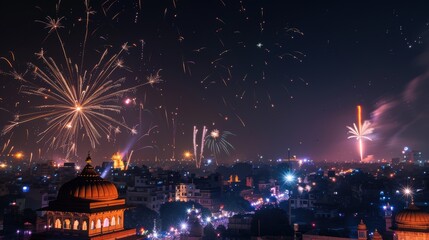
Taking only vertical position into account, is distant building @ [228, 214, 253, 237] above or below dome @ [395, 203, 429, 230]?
below

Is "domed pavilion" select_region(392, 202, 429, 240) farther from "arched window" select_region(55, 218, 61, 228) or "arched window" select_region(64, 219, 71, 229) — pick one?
"arched window" select_region(55, 218, 61, 228)

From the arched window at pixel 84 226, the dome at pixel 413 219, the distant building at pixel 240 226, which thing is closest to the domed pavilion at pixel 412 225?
the dome at pixel 413 219

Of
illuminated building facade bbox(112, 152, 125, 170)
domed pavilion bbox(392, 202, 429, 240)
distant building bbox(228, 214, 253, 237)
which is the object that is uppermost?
illuminated building facade bbox(112, 152, 125, 170)

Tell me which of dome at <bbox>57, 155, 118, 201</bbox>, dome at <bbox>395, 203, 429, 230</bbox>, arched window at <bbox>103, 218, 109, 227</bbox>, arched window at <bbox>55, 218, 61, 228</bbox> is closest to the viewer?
arched window at <bbox>55, 218, 61, 228</bbox>

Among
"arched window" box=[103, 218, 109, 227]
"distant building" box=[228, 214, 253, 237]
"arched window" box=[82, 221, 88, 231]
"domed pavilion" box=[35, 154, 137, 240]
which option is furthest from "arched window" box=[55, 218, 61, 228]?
"distant building" box=[228, 214, 253, 237]

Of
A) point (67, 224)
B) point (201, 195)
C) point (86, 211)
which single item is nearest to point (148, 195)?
point (201, 195)

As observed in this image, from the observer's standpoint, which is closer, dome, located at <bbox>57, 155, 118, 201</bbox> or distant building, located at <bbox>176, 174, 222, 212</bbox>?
dome, located at <bbox>57, 155, 118, 201</bbox>

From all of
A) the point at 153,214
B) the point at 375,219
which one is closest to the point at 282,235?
the point at 375,219

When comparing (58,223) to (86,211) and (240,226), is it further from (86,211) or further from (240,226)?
(240,226)
